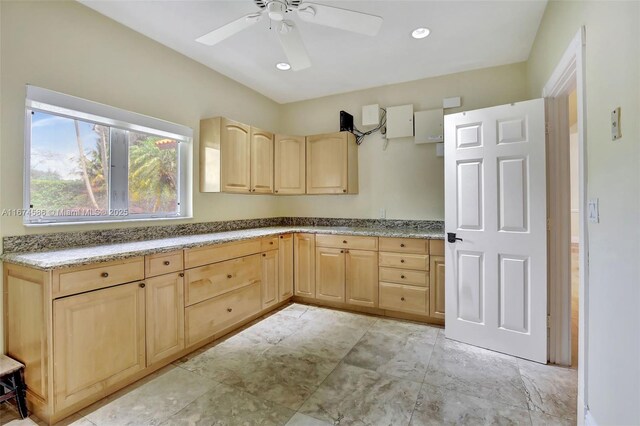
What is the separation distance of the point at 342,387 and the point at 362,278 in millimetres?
1439

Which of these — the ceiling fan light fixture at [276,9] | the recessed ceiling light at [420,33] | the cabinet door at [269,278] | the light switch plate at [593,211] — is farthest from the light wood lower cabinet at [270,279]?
the light switch plate at [593,211]

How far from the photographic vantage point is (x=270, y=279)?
3.34 metres

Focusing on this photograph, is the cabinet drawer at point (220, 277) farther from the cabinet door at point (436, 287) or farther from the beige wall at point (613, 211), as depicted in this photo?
the beige wall at point (613, 211)

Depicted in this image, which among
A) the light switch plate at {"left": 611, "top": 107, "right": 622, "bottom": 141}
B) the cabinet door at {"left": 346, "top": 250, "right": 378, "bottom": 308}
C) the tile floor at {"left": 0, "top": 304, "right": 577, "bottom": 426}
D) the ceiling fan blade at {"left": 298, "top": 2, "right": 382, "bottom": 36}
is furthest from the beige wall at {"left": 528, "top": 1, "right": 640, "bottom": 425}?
the cabinet door at {"left": 346, "top": 250, "right": 378, "bottom": 308}

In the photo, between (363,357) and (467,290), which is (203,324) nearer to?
(363,357)

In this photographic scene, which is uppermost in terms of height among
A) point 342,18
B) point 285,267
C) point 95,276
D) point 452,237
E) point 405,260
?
point 342,18

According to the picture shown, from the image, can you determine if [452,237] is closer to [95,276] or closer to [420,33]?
[420,33]

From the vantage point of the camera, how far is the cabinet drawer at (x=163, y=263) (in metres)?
2.11

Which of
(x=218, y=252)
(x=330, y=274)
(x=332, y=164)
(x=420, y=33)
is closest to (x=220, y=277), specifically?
(x=218, y=252)

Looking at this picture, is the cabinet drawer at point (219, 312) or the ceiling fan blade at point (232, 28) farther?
the cabinet drawer at point (219, 312)

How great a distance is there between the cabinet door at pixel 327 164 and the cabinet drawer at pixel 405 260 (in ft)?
3.24

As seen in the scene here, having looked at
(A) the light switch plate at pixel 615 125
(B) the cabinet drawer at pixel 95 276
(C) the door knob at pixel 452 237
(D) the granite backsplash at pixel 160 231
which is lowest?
(B) the cabinet drawer at pixel 95 276

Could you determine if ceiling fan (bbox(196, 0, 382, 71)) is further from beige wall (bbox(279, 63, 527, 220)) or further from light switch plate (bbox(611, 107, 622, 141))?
beige wall (bbox(279, 63, 527, 220))

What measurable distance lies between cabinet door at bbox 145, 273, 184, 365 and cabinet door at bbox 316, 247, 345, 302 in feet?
5.36
